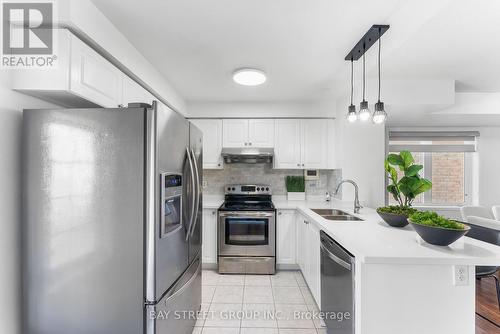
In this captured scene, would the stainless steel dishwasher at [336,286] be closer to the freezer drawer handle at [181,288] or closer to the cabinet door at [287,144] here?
the freezer drawer handle at [181,288]

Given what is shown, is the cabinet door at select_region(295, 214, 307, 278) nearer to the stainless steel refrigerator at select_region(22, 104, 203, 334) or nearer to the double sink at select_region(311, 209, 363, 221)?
the double sink at select_region(311, 209, 363, 221)

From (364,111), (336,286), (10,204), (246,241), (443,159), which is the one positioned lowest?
(246,241)

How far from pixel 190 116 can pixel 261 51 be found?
1.81 m

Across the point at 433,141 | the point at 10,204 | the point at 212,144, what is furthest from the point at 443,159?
the point at 10,204

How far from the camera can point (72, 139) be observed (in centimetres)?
127

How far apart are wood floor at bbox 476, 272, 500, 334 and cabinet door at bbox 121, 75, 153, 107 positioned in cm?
343

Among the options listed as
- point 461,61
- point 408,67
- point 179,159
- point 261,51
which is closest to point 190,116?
point 261,51

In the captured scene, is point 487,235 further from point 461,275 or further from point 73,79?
point 73,79

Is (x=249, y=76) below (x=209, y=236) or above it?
above

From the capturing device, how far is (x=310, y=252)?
8.10 feet

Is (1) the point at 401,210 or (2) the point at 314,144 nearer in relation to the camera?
(1) the point at 401,210

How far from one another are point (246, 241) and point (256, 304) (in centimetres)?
82

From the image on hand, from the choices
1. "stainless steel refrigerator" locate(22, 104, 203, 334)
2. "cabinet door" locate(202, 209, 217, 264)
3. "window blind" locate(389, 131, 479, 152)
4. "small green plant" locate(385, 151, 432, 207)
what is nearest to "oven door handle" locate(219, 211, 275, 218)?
"cabinet door" locate(202, 209, 217, 264)

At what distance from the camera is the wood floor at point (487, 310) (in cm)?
205
